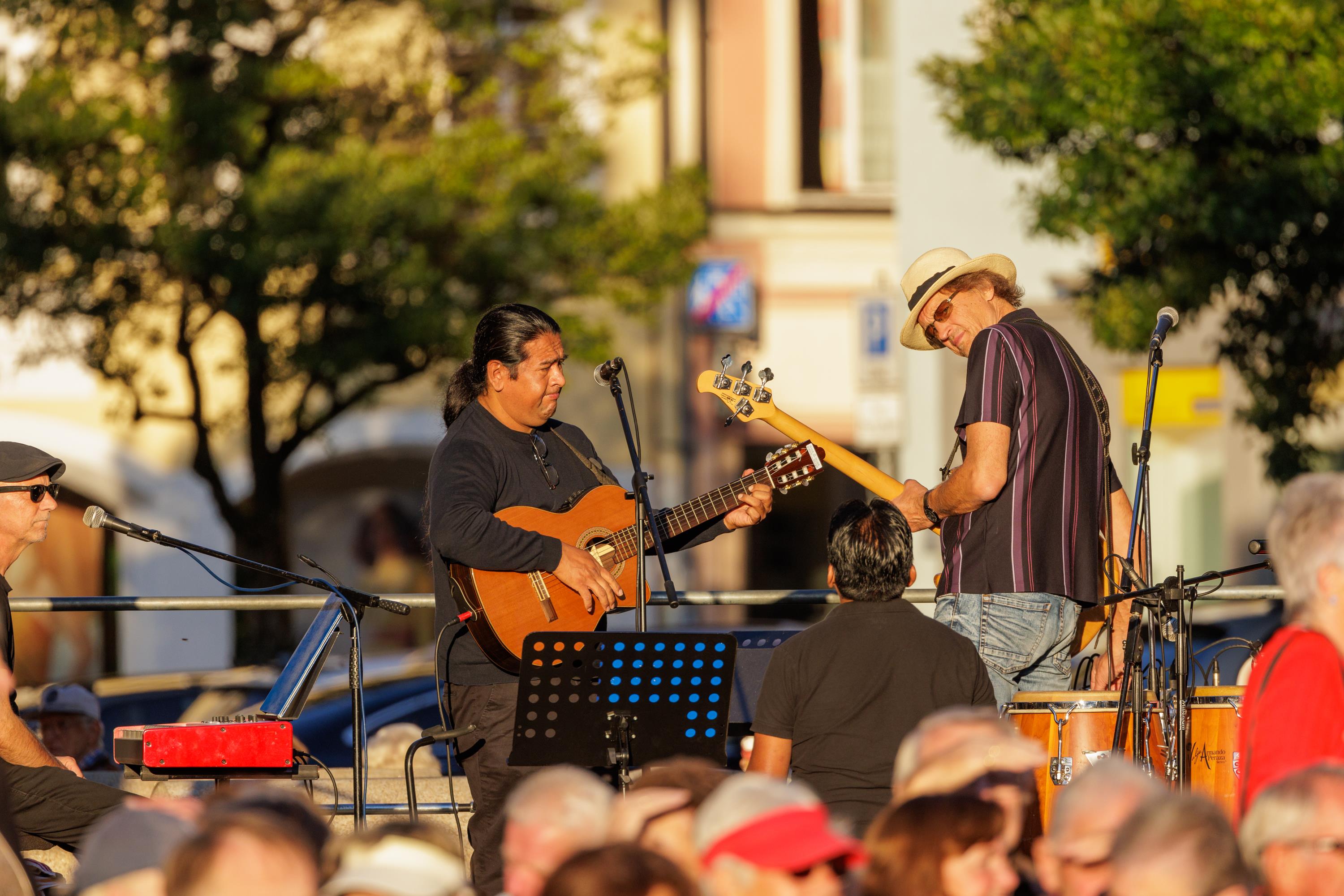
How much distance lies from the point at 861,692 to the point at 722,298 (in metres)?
13.9

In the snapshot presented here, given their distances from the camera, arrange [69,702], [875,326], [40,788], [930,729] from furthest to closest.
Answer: [875,326] → [69,702] → [40,788] → [930,729]

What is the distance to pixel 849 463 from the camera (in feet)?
19.2

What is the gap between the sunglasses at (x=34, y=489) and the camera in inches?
215

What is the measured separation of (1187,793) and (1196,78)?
7.49 meters

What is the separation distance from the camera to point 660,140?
18359 mm

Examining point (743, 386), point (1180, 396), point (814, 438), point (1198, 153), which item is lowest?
point (814, 438)

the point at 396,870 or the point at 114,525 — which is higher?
the point at 114,525

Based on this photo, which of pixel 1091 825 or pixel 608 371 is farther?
pixel 608 371

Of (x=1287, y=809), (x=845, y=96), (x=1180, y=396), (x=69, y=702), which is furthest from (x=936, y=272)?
(x=845, y=96)

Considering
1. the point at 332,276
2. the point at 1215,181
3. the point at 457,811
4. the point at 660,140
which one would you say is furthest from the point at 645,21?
the point at 457,811

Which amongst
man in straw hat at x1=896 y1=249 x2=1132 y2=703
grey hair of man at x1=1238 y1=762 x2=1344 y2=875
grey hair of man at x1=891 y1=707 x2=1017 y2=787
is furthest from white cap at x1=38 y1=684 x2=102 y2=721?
grey hair of man at x1=1238 y1=762 x2=1344 y2=875

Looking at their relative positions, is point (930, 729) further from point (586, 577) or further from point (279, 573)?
point (279, 573)

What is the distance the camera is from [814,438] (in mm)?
6039

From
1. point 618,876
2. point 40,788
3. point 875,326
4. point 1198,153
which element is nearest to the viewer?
point 618,876
